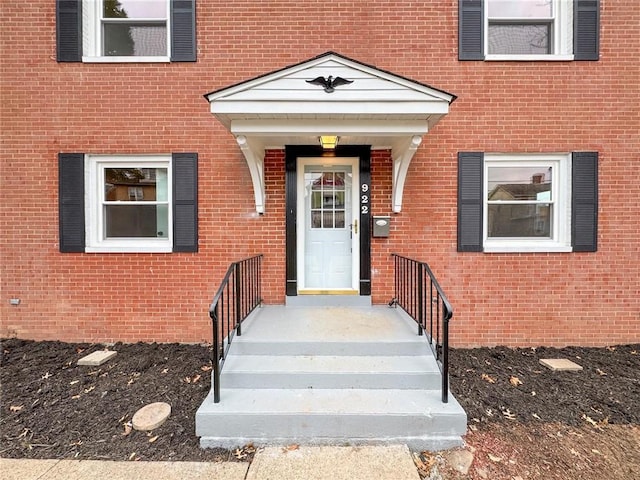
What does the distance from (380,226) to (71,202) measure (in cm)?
448

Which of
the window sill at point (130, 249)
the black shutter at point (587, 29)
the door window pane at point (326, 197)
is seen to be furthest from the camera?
the door window pane at point (326, 197)

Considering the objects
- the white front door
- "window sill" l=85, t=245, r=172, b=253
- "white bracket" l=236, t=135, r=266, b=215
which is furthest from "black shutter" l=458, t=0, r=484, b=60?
"window sill" l=85, t=245, r=172, b=253

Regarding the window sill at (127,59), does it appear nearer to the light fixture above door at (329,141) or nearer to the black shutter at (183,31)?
the black shutter at (183,31)

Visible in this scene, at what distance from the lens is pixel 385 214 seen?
451cm

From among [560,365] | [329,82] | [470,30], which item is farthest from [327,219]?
[560,365]

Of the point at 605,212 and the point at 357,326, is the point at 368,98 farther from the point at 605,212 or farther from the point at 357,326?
the point at 605,212

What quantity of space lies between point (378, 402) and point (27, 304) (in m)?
5.16

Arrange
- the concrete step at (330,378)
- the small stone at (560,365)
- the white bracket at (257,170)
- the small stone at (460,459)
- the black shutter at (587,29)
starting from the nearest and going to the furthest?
the small stone at (460,459), the concrete step at (330,378), the small stone at (560,365), the white bracket at (257,170), the black shutter at (587,29)

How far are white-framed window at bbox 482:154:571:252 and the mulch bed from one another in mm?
1589

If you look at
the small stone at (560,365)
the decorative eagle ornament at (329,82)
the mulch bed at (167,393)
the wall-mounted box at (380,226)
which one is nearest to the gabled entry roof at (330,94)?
the decorative eagle ornament at (329,82)

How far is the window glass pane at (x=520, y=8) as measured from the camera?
180 inches

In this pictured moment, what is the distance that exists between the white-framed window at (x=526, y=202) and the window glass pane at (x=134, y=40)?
5.14 meters

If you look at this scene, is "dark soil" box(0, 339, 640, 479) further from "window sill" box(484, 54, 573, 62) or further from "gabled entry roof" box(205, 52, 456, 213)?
"window sill" box(484, 54, 573, 62)

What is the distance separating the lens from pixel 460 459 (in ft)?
8.08
